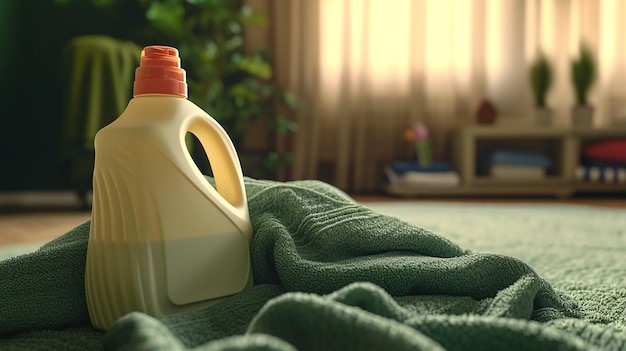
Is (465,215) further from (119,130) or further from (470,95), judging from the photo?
(470,95)

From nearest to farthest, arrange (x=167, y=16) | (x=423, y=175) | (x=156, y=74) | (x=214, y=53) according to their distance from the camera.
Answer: (x=156, y=74) → (x=167, y=16) → (x=214, y=53) → (x=423, y=175)

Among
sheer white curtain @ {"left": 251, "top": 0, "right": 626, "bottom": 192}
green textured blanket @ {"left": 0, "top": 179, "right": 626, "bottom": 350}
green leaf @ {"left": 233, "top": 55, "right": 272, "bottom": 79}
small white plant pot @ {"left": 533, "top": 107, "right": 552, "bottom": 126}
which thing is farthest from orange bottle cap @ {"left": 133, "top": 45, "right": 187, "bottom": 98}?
small white plant pot @ {"left": 533, "top": 107, "right": 552, "bottom": 126}

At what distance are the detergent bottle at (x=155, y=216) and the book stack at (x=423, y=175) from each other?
7.71ft

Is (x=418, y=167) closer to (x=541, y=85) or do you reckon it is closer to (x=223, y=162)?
(x=541, y=85)

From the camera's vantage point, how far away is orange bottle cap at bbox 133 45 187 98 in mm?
481

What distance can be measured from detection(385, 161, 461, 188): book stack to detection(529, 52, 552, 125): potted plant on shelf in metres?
0.50

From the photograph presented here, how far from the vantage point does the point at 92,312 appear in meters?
0.49

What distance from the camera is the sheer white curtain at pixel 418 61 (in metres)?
3.02

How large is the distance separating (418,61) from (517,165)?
2.37ft

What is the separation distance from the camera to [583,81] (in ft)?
9.27

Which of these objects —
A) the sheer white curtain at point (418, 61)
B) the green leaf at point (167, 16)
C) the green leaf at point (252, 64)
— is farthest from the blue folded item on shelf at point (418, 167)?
the green leaf at point (167, 16)

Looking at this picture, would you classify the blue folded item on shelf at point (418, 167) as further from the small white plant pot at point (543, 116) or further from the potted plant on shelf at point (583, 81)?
the potted plant on shelf at point (583, 81)

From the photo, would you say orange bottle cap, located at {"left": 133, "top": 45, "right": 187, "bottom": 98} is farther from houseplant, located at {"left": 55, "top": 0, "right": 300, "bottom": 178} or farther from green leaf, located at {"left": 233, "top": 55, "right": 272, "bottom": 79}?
green leaf, located at {"left": 233, "top": 55, "right": 272, "bottom": 79}

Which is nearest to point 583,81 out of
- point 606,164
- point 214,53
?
point 606,164
